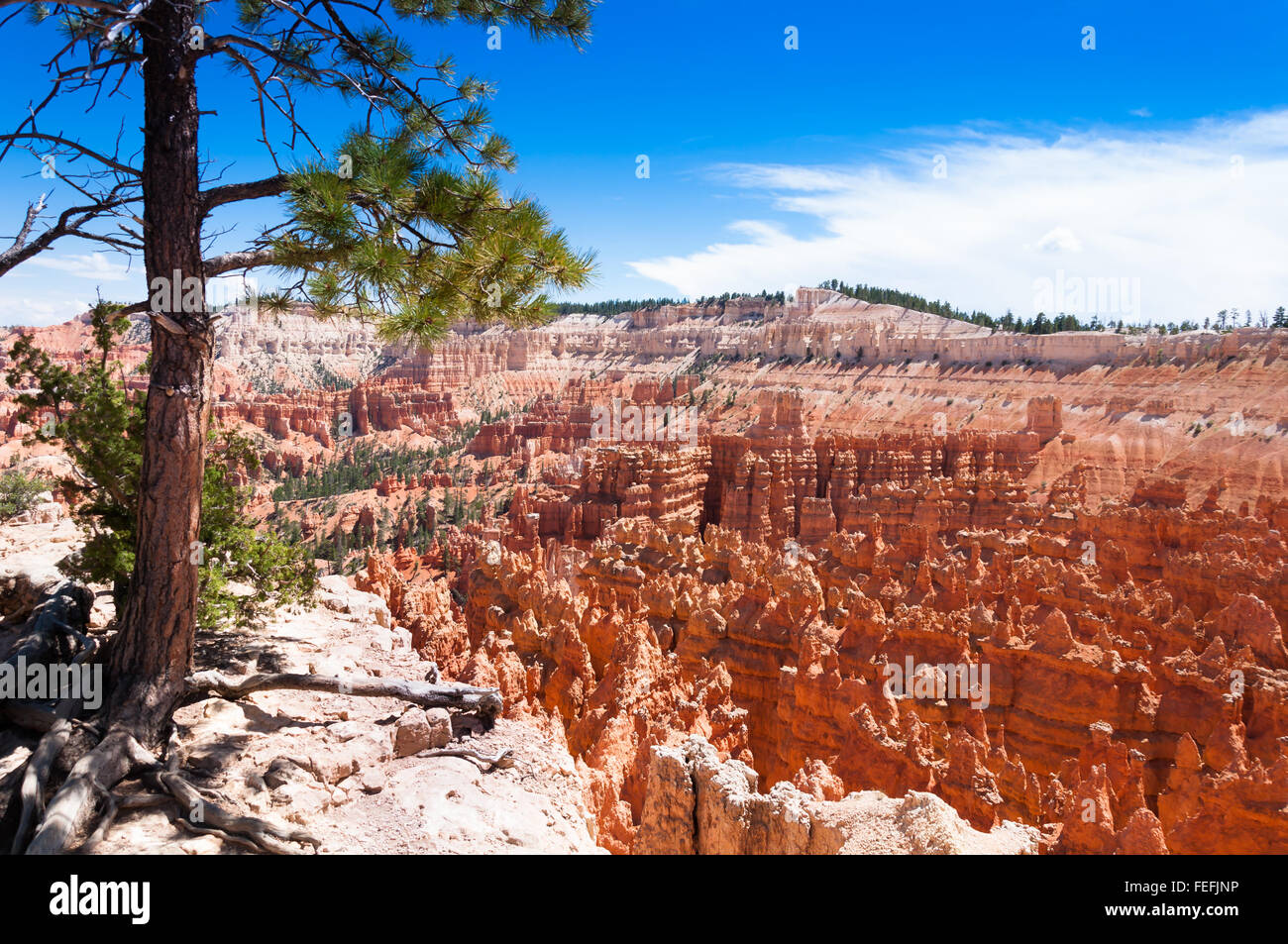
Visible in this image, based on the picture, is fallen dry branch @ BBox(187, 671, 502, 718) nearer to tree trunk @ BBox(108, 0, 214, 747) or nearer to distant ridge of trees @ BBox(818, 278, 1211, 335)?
tree trunk @ BBox(108, 0, 214, 747)

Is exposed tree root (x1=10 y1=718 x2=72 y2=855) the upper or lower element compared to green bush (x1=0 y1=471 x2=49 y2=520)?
lower

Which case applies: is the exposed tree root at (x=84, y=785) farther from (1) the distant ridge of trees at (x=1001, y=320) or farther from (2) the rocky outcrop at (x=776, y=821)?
(1) the distant ridge of trees at (x=1001, y=320)

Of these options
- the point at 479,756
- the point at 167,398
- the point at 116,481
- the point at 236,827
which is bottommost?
the point at 479,756

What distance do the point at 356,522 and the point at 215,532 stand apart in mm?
41567

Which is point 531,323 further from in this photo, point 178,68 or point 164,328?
point 178,68

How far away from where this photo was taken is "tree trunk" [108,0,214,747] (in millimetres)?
5113

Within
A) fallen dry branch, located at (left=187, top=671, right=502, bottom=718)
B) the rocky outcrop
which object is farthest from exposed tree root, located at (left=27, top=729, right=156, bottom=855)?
the rocky outcrop

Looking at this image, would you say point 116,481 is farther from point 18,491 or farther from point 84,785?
point 18,491

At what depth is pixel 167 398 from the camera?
207 inches

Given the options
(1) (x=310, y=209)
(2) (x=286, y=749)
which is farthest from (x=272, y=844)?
(1) (x=310, y=209)

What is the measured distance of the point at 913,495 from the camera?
2995 centimetres

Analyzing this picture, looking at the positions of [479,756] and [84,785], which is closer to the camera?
[84,785]

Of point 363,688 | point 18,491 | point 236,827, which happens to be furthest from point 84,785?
point 18,491

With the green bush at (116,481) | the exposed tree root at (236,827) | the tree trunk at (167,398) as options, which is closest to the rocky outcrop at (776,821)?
the exposed tree root at (236,827)
